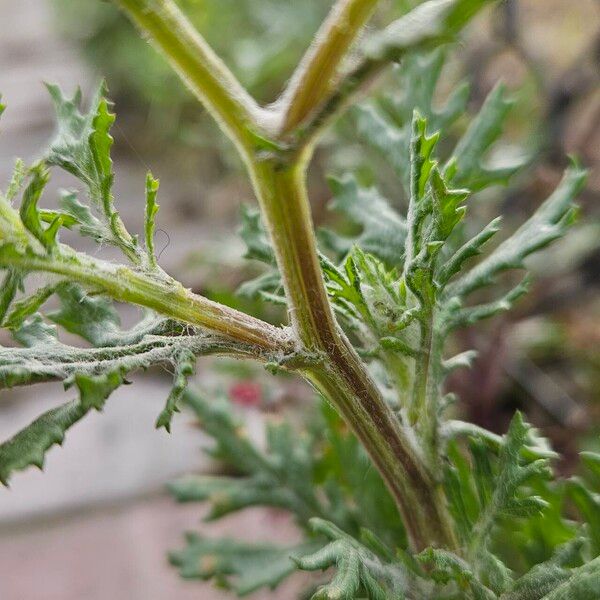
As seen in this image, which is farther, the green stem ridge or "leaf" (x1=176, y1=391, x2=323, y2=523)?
"leaf" (x1=176, y1=391, x2=323, y2=523)

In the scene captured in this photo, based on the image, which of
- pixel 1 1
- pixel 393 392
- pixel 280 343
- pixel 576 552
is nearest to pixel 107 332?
pixel 280 343

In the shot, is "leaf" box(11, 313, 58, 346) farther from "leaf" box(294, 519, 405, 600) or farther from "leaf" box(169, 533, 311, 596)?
"leaf" box(169, 533, 311, 596)

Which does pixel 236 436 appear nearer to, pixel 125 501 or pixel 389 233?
pixel 389 233

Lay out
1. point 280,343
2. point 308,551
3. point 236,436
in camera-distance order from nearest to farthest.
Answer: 1. point 280,343
2. point 308,551
3. point 236,436

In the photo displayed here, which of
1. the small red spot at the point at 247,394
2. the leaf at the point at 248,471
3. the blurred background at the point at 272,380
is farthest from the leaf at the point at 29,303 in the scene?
the small red spot at the point at 247,394

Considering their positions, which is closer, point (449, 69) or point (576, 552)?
point (576, 552)

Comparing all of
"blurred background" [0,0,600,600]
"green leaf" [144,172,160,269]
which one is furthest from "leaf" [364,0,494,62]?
"blurred background" [0,0,600,600]
